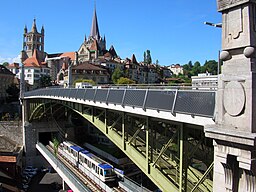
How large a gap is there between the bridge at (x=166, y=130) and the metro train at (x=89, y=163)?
745 cm

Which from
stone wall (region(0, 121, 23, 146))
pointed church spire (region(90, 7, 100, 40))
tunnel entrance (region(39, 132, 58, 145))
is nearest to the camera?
stone wall (region(0, 121, 23, 146))

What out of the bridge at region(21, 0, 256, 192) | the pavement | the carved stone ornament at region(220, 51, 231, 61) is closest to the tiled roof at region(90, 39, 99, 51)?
the pavement

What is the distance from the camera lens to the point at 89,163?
25.7 m

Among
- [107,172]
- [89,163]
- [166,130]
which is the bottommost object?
[89,163]

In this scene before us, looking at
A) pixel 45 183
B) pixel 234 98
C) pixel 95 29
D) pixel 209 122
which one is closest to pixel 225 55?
pixel 234 98

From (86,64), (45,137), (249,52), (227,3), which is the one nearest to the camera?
(249,52)

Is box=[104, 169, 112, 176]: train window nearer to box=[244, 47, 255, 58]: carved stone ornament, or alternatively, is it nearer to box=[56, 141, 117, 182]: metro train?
box=[56, 141, 117, 182]: metro train

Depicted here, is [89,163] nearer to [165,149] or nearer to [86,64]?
[165,149]

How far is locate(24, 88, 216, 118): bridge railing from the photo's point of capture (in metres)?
7.56

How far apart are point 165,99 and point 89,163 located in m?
18.1

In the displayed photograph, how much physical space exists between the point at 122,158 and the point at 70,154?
257 inches

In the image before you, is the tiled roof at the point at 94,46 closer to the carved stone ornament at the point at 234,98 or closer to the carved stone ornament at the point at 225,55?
the carved stone ornament at the point at 225,55

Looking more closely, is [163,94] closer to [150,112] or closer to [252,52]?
[150,112]

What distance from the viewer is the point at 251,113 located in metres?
5.39
